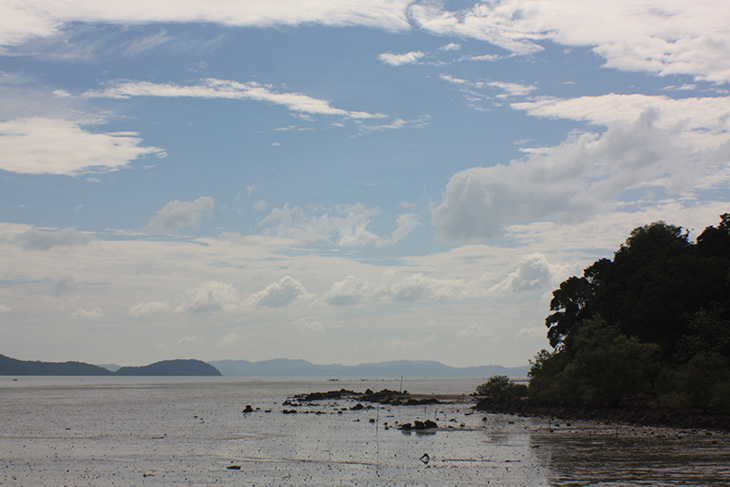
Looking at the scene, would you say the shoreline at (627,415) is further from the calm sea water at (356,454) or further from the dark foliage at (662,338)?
the calm sea water at (356,454)

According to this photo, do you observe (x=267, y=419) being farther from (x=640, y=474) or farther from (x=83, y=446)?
(x=640, y=474)

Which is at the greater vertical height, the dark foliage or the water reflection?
the dark foliage

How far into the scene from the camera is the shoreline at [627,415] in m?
56.8

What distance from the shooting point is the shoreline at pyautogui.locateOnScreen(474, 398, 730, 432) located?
56.8 m

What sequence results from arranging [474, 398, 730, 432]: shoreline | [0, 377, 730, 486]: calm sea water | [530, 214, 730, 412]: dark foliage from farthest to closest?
1. [530, 214, 730, 412]: dark foliage
2. [474, 398, 730, 432]: shoreline
3. [0, 377, 730, 486]: calm sea water

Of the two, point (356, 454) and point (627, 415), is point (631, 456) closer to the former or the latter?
point (356, 454)

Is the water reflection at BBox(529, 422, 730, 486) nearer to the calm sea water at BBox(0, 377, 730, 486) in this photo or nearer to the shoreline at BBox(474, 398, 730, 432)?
the calm sea water at BBox(0, 377, 730, 486)

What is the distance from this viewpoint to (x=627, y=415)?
6562cm

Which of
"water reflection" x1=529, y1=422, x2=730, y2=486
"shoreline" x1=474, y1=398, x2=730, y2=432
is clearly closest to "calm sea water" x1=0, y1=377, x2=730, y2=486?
"water reflection" x1=529, y1=422, x2=730, y2=486

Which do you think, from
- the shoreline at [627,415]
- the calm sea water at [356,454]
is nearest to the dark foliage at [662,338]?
the shoreline at [627,415]

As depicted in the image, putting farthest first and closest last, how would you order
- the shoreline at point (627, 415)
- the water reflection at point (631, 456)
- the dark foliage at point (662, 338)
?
the dark foliage at point (662, 338) < the shoreline at point (627, 415) < the water reflection at point (631, 456)

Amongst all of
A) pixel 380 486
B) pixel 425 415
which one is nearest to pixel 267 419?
pixel 425 415

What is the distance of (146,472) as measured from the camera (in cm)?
3622

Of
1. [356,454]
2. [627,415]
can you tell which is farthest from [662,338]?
[356,454]
